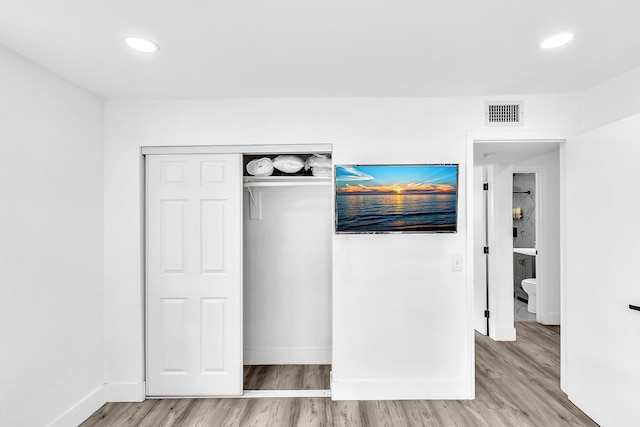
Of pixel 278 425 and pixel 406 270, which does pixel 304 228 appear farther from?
pixel 278 425

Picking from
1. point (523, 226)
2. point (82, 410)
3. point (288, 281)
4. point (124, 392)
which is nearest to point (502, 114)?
point (288, 281)

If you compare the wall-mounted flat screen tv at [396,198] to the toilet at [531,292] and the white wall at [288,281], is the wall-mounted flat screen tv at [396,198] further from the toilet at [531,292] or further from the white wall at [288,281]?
the toilet at [531,292]

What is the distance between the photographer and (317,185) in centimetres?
329

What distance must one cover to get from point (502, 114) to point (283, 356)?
300 centimetres

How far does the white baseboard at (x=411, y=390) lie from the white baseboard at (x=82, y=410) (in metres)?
1.83

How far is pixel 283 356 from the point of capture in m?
3.46

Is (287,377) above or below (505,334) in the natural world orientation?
below

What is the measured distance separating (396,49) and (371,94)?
0.71 metres

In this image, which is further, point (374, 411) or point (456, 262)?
point (456, 262)

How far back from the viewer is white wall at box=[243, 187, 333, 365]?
11.3ft

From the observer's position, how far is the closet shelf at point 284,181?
3.07 meters

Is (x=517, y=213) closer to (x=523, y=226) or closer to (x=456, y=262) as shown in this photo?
(x=523, y=226)

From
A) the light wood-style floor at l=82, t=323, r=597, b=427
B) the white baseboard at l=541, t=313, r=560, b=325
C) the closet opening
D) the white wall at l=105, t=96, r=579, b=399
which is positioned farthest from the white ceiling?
the white baseboard at l=541, t=313, r=560, b=325

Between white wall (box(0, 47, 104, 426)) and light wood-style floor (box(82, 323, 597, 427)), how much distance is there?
1.67 ft
